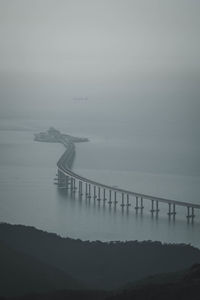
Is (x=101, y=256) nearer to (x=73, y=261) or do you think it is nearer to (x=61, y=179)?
(x=73, y=261)

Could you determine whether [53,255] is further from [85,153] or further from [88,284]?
[85,153]

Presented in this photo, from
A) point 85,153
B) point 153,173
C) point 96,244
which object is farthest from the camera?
point 85,153

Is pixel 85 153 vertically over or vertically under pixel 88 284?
over

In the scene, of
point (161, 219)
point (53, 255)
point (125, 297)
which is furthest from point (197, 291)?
point (161, 219)

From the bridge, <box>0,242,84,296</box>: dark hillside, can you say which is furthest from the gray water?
<box>0,242,84,296</box>: dark hillside

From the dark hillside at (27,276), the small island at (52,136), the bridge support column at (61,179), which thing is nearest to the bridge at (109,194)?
the bridge support column at (61,179)

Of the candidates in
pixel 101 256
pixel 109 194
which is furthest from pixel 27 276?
pixel 109 194
